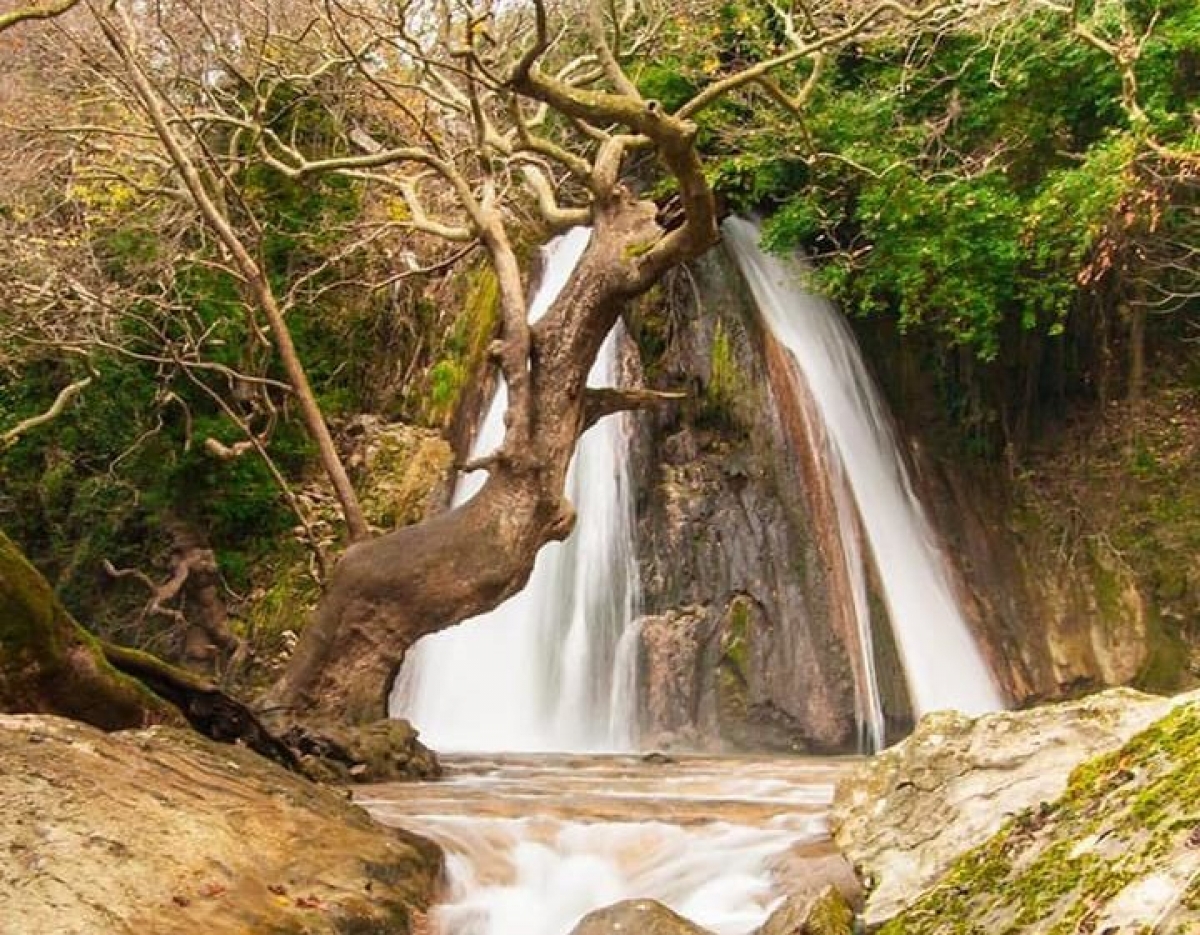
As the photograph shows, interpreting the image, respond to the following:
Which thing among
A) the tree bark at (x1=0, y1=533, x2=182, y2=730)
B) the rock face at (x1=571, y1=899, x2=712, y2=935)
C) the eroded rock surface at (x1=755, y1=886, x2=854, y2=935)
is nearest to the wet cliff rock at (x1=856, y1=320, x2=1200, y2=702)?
the eroded rock surface at (x1=755, y1=886, x2=854, y2=935)

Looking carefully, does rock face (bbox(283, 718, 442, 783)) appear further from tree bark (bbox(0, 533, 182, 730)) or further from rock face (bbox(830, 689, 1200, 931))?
rock face (bbox(830, 689, 1200, 931))

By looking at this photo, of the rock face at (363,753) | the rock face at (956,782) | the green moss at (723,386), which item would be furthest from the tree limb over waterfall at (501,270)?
the rock face at (956,782)

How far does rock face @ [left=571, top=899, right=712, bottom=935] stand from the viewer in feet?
14.5

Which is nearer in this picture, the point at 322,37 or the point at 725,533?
the point at 725,533

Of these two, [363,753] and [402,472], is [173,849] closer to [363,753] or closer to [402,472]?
[363,753]

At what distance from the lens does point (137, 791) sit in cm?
445

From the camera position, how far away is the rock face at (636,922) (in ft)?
14.5

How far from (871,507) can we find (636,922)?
9.02 m

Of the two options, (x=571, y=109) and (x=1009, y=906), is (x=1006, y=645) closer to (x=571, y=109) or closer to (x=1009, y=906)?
(x=571, y=109)

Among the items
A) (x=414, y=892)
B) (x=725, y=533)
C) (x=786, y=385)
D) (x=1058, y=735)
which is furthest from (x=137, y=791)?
(x=786, y=385)

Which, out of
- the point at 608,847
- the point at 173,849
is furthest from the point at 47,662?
the point at 608,847

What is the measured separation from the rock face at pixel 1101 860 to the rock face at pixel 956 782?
1.45 m

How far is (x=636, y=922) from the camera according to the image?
447 centimetres

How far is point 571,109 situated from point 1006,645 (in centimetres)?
817
